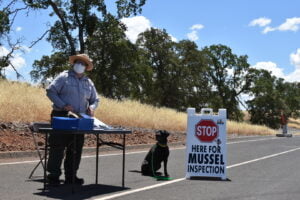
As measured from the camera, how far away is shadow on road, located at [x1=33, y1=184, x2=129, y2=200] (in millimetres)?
6695

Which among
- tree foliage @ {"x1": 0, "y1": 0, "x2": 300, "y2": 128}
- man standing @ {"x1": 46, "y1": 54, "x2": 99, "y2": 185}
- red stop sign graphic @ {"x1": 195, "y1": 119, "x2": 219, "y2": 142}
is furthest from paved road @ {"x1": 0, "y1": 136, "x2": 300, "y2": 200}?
tree foliage @ {"x1": 0, "y1": 0, "x2": 300, "y2": 128}

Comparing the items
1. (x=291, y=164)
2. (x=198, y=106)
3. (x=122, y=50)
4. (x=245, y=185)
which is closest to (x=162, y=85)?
(x=198, y=106)

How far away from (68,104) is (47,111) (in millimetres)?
11022

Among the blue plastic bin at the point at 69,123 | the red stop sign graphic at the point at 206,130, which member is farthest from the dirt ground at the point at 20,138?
the blue plastic bin at the point at 69,123

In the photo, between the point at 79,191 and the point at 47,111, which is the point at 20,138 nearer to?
the point at 47,111

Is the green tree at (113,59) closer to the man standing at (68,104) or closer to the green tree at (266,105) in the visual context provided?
the man standing at (68,104)

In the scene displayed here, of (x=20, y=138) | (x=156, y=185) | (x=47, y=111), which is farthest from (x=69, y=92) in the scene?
(x=47, y=111)

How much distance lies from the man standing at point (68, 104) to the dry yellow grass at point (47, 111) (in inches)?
323

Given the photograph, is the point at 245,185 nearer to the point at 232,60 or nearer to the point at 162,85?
the point at 162,85

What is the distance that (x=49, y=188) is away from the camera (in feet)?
23.9

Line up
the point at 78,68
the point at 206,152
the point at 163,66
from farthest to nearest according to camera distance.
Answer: the point at 163,66 < the point at 206,152 < the point at 78,68

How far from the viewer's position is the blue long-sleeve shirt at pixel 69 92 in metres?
7.40

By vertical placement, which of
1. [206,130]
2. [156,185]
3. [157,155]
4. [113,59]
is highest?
[113,59]

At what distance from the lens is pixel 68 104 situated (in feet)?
24.5
